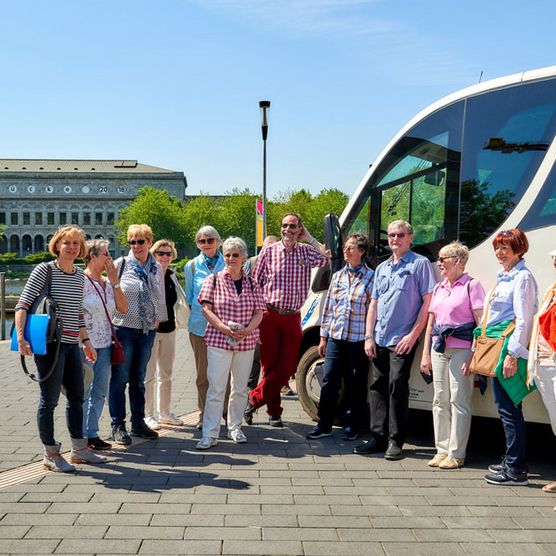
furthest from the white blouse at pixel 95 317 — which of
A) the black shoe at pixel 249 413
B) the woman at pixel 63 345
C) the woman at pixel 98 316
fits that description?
the black shoe at pixel 249 413

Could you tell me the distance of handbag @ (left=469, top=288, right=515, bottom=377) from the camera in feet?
17.0

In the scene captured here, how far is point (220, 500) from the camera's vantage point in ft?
15.6

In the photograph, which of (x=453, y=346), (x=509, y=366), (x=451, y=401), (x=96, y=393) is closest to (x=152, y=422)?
(x=96, y=393)

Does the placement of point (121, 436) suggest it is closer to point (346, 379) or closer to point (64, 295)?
point (64, 295)

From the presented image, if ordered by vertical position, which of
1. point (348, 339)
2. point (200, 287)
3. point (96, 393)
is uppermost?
point (200, 287)

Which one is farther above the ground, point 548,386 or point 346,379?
point 548,386

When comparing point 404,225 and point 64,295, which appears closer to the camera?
point 64,295

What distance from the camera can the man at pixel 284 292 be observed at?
684 cm

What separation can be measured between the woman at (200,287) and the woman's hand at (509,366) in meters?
3.07

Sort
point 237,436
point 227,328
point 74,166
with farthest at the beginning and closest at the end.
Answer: point 74,166 < point 237,436 < point 227,328

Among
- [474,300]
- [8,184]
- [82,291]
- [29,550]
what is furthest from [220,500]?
[8,184]

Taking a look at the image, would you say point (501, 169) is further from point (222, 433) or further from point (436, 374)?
point (222, 433)

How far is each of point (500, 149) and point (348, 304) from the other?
75.3 inches

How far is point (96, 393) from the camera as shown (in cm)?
614
